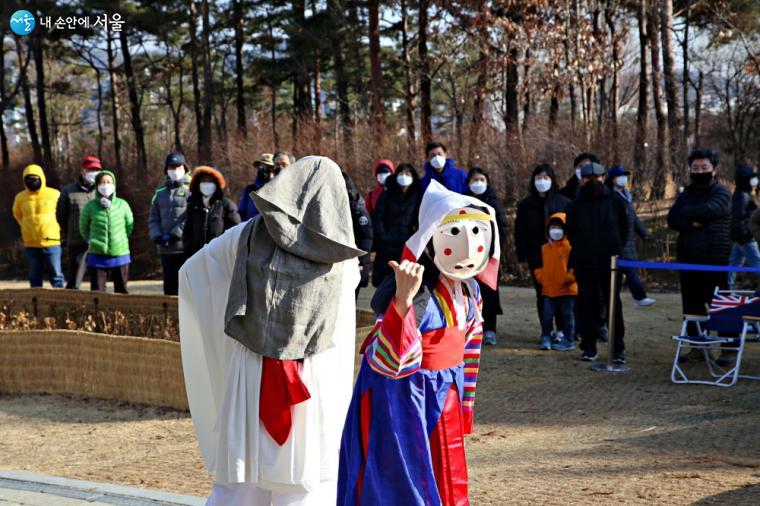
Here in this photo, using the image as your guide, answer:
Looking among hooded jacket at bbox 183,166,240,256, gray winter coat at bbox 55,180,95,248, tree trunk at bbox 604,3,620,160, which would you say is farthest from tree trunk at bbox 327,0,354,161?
hooded jacket at bbox 183,166,240,256

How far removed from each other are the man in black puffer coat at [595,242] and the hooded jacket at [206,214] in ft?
10.3

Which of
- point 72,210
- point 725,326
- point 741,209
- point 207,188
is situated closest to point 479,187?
point 207,188

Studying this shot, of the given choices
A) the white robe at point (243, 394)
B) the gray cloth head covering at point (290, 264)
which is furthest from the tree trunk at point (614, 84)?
the gray cloth head covering at point (290, 264)

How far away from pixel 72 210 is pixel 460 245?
31.1 feet

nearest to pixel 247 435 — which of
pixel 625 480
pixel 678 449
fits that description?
pixel 625 480

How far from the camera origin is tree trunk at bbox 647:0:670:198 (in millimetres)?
19609

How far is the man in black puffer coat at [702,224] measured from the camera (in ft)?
29.9

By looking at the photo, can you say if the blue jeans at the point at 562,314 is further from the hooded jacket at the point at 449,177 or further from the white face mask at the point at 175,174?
the white face mask at the point at 175,174

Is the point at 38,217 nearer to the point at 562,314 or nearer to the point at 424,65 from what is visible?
the point at 562,314

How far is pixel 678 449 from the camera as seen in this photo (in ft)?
21.2

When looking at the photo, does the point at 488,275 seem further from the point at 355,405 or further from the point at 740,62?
the point at 740,62

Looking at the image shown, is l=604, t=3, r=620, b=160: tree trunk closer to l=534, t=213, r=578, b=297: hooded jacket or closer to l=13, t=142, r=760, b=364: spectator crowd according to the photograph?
l=13, t=142, r=760, b=364: spectator crowd

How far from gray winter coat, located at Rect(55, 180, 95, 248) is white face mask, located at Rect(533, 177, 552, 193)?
17.6ft

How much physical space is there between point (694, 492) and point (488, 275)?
205cm
